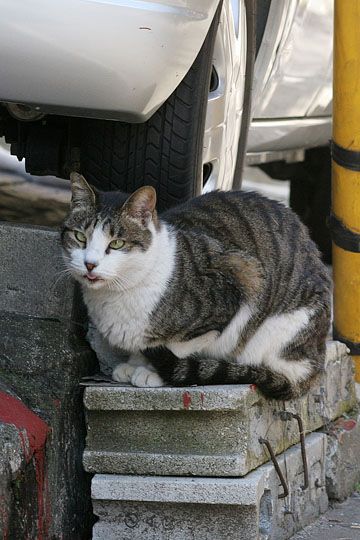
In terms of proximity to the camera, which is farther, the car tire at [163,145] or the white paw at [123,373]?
the car tire at [163,145]

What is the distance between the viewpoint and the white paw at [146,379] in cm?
312

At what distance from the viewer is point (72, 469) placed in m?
3.18

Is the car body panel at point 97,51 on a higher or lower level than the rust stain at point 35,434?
higher

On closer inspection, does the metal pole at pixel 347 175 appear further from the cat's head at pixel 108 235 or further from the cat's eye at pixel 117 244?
the cat's eye at pixel 117 244

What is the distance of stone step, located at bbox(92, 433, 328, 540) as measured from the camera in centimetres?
299

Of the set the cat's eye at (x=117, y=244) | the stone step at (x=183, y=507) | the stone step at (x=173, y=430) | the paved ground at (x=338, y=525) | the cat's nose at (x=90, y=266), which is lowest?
the paved ground at (x=338, y=525)

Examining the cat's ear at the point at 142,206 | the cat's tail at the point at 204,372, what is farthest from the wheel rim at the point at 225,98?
the cat's tail at the point at 204,372

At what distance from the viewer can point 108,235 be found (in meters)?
3.09

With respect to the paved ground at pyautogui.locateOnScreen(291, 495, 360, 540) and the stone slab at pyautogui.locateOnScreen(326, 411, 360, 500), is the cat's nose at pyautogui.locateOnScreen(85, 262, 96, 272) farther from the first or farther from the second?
the stone slab at pyautogui.locateOnScreen(326, 411, 360, 500)

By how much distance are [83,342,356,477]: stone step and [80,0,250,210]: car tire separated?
83 centimetres

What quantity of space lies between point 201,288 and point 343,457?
1.06m

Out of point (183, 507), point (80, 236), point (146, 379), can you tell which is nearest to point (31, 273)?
point (80, 236)

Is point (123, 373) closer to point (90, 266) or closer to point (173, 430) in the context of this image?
point (173, 430)

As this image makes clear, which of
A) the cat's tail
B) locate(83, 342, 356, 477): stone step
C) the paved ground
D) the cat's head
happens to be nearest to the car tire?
the cat's head
